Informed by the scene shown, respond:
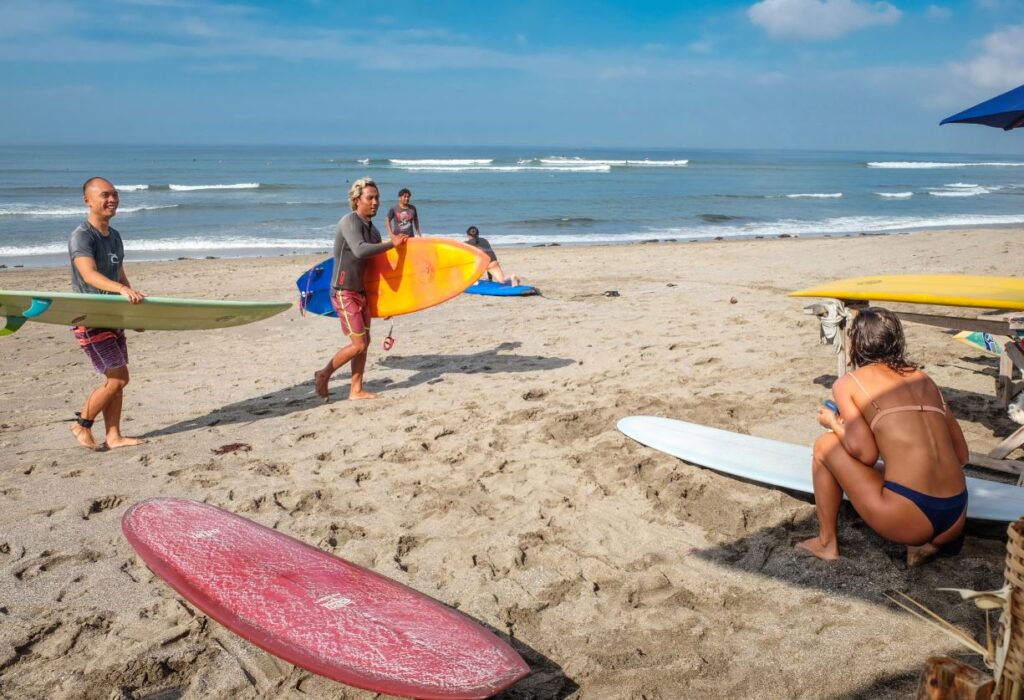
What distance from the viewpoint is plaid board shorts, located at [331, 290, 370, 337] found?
5.63 m

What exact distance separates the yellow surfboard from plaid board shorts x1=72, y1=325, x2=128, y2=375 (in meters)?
4.37

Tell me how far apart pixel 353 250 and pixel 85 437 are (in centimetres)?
209

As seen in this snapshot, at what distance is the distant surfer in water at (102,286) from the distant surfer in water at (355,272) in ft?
4.57

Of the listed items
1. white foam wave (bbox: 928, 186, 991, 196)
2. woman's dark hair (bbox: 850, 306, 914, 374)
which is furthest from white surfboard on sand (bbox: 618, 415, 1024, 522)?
white foam wave (bbox: 928, 186, 991, 196)

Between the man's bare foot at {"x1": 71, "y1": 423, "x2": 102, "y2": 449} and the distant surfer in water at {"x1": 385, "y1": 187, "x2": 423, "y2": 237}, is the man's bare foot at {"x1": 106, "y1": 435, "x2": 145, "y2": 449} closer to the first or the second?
the man's bare foot at {"x1": 71, "y1": 423, "x2": 102, "y2": 449}

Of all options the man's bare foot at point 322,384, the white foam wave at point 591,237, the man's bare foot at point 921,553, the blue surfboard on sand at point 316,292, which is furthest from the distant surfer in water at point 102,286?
the white foam wave at point 591,237

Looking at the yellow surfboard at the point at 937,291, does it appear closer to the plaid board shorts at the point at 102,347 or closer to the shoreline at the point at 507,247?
the plaid board shorts at the point at 102,347

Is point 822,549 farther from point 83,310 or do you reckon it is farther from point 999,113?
point 83,310

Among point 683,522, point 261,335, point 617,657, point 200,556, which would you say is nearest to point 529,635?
point 617,657

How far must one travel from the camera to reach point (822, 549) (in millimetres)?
3236

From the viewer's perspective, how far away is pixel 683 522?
3627 mm

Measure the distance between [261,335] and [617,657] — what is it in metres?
6.46

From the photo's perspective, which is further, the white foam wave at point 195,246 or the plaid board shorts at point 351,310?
→ the white foam wave at point 195,246

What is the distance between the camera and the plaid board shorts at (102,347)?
458cm
